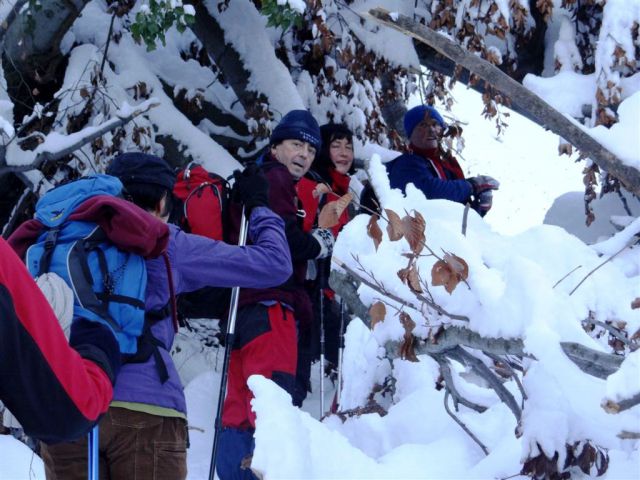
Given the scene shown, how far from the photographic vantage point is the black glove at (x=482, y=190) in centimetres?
456

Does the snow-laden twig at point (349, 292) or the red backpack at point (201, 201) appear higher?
the red backpack at point (201, 201)

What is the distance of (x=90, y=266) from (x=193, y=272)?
563 mm

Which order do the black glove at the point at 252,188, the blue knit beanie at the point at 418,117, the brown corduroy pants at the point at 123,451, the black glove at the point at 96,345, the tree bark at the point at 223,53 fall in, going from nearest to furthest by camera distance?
the black glove at the point at 96,345 < the brown corduroy pants at the point at 123,451 < the black glove at the point at 252,188 < the blue knit beanie at the point at 418,117 < the tree bark at the point at 223,53

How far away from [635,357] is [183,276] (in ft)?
6.19

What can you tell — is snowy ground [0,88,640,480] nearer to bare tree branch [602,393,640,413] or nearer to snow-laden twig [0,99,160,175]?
bare tree branch [602,393,640,413]

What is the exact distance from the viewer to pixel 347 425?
3076 mm

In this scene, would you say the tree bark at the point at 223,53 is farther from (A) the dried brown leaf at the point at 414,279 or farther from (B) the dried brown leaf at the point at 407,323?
(A) the dried brown leaf at the point at 414,279

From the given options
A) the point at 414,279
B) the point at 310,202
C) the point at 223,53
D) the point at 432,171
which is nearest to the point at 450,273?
the point at 414,279

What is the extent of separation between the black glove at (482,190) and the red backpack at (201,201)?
149 centimetres

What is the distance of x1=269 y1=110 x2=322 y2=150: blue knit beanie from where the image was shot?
438 centimetres

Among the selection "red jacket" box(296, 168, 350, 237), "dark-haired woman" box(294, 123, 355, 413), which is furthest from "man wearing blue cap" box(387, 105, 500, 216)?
"red jacket" box(296, 168, 350, 237)

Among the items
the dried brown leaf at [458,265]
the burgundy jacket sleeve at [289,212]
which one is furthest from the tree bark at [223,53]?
the dried brown leaf at [458,265]

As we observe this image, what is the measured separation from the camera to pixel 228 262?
9.82ft

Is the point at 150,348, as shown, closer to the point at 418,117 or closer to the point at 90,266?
the point at 90,266
